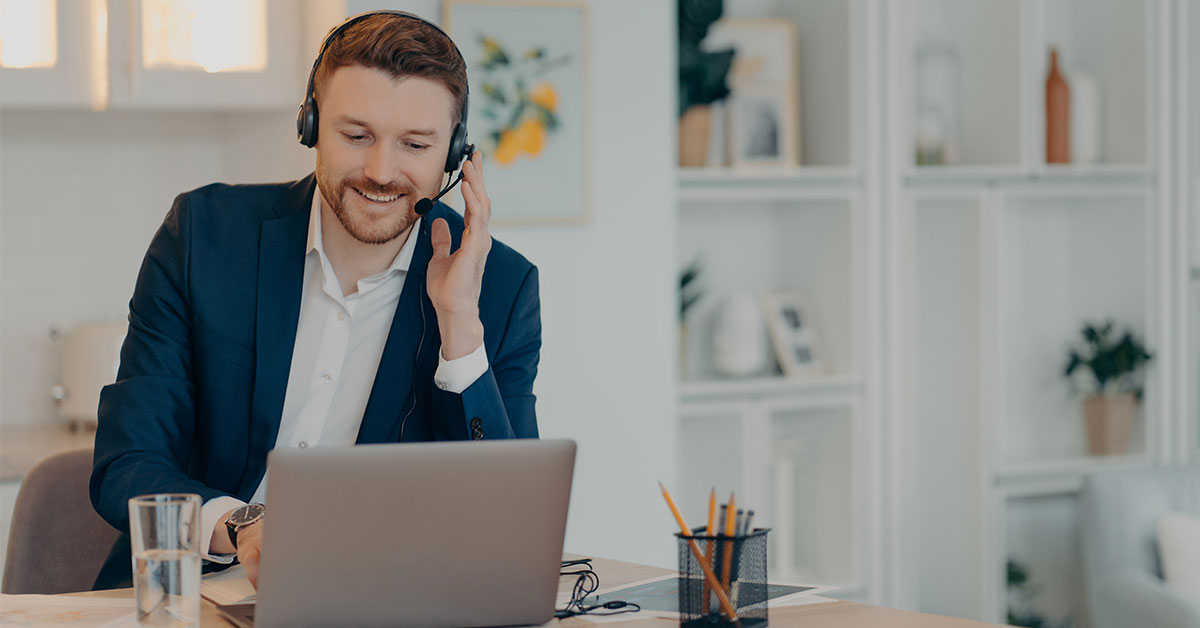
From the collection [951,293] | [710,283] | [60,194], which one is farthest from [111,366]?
[951,293]

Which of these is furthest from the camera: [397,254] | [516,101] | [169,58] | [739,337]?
[739,337]

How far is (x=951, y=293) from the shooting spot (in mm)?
3773

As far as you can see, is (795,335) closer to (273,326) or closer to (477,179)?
(477,179)

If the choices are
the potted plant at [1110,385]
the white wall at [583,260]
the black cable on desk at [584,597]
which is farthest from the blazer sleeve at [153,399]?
the potted plant at [1110,385]

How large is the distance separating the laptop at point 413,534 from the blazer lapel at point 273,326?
0.49 m

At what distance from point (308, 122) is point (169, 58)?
43.1 inches

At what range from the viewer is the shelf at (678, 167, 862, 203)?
3.44 meters

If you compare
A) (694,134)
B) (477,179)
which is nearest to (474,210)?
(477,179)

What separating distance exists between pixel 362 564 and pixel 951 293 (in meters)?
2.73

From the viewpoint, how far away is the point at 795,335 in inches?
145

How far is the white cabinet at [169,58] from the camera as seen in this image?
9.25 feet

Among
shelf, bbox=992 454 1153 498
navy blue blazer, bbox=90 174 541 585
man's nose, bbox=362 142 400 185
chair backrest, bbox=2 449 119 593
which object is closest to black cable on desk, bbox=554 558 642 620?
navy blue blazer, bbox=90 174 541 585

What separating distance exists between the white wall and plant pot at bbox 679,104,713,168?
334 mm

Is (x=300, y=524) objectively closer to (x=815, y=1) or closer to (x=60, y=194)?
(x=60, y=194)
